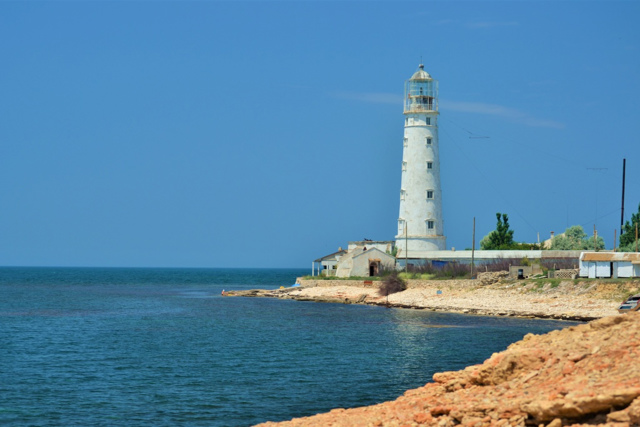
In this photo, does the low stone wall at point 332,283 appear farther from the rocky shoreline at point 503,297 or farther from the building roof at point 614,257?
the building roof at point 614,257

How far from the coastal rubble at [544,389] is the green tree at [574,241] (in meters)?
68.0

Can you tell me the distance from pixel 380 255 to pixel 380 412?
57.4 m

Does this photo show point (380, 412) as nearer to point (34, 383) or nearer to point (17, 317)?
point (34, 383)

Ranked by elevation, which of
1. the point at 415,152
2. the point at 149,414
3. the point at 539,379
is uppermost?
the point at 415,152

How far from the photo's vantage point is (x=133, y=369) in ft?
97.6

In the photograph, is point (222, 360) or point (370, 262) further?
point (370, 262)

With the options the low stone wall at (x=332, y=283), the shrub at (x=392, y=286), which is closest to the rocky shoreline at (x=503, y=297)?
the low stone wall at (x=332, y=283)

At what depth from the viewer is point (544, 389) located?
14.7 meters

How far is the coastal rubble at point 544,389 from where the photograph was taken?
13.3 m

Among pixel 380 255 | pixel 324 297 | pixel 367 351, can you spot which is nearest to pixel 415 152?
pixel 380 255

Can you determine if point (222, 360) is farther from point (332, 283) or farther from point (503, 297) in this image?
point (332, 283)

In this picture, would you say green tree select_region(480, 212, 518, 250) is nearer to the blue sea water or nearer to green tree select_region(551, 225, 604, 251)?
green tree select_region(551, 225, 604, 251)

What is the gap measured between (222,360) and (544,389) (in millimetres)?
19203

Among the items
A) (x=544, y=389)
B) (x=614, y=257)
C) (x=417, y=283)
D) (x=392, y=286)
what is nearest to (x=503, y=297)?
(x=614, y=257)
